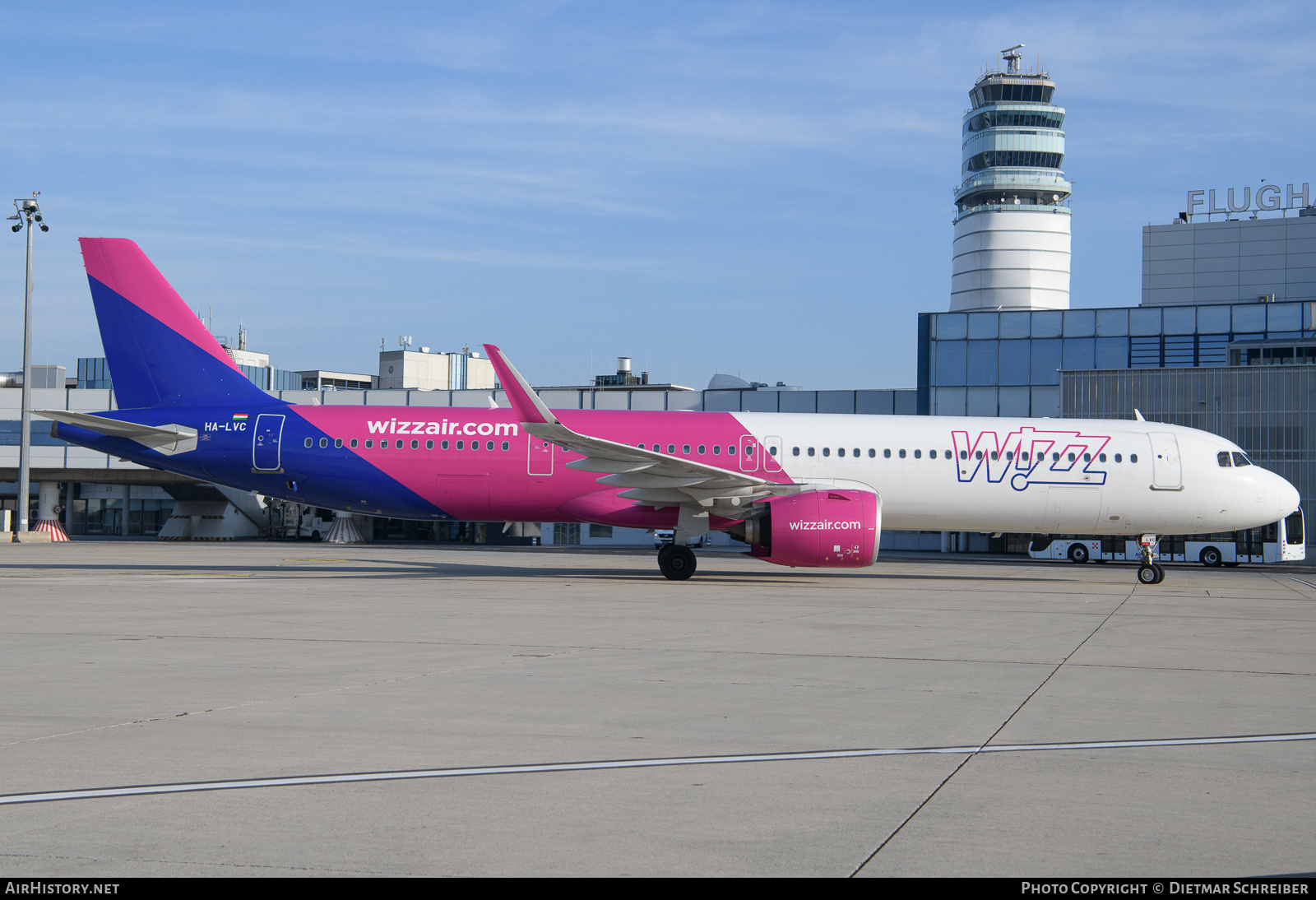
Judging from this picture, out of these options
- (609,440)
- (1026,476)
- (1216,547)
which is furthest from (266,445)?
(1216,547)

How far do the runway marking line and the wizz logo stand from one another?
15820mm

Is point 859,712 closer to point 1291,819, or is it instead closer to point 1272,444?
point 1291,819

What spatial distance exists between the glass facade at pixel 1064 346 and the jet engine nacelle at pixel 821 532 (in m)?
29.2

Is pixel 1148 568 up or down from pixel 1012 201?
down

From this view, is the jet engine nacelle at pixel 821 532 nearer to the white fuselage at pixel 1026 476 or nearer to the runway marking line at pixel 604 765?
the white fuselage at pixel 1026 476

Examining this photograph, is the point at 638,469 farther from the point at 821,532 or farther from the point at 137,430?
the point at 137,430

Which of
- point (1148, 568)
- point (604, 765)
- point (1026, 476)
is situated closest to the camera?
point (604, 765)

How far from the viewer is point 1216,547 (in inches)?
1581

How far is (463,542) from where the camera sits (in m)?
54.5

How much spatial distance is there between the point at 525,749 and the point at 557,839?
1891mm

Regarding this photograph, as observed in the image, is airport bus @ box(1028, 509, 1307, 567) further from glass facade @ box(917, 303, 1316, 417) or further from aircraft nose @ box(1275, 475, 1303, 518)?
aircraft nose @ box(1275, 475, 1303, 518)

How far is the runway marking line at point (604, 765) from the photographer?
17.4 feet

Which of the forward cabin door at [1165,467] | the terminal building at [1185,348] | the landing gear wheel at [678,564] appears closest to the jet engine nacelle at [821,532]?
the landing gear wheel at [678,564]

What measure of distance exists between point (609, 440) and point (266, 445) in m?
7.38
